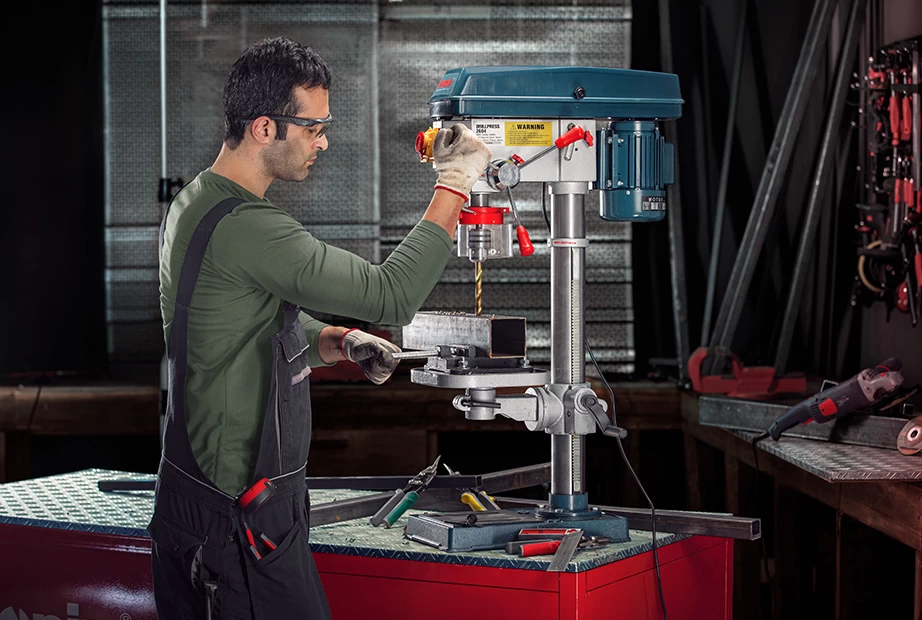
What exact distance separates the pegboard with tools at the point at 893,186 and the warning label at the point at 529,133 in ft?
8.14

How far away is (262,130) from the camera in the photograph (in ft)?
6.66

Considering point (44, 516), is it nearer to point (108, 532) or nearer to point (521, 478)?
point (108, 532)

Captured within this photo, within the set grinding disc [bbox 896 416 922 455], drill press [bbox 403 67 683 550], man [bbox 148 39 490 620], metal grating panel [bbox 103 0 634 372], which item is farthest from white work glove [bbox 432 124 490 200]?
metal grating panel [bbox 103 0 634 372]

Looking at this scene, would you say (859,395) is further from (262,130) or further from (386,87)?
(386,87)

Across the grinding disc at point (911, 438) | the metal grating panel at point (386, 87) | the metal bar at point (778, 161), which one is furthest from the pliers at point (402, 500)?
the metal grating panel at point (386, 87)

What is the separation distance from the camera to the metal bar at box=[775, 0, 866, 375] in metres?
5.12

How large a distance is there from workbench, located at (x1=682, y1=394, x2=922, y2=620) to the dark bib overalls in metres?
1.76

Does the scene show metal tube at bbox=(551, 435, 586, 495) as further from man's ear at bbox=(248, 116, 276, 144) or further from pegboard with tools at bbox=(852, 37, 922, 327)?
pegboard with tools at bbox=(852, 37, 922, 327)

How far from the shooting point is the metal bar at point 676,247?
554cm

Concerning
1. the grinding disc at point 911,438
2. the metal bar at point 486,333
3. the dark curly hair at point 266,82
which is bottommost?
the grinding disc at point 911,438

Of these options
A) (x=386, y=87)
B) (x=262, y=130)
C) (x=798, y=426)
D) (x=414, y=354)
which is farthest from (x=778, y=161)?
(x=262, y=130)

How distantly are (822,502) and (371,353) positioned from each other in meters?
2.36

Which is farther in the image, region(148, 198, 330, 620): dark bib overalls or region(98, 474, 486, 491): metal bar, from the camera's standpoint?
region(98, 474, 486, 491): metal bar

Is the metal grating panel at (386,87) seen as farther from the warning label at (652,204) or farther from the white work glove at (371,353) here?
the white work glove at (371,353)
